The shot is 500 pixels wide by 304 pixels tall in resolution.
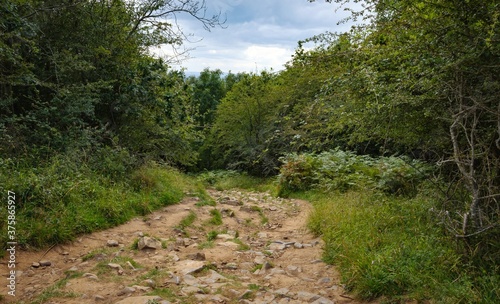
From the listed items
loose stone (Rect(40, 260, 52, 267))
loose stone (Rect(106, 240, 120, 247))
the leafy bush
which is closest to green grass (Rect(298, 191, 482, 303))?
the leafy bush

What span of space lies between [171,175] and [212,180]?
32.0 ft

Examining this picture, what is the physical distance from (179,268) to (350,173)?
264 inches

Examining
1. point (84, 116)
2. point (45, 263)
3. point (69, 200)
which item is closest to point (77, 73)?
point (84, 116)

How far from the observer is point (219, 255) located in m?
5.52

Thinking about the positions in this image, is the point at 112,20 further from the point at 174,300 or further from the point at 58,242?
the point at 174,300

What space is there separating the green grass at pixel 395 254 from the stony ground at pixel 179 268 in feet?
0.85

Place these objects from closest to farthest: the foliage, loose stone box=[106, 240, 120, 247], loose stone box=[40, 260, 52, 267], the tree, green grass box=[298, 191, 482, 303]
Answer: green grass box=[298, 191, 482, 303] → loose stone box=[40, 260, 52, 267] → loose stone box=[106, 240, 120, 247] → the tree → the foliage

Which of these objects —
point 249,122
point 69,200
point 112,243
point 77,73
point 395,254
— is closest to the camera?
point 395,254

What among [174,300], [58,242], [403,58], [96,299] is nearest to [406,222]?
[403,58]

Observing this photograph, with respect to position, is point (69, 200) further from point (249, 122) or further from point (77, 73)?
point (249, 122)

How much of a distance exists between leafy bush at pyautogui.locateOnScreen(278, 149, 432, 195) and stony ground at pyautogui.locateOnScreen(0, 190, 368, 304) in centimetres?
227

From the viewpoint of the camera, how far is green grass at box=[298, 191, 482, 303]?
11.7 ft

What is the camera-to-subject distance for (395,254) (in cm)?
426

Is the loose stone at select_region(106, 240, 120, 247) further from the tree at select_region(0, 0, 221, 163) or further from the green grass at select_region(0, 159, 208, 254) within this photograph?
the tree at select_region(0, 0, 221, 163)
